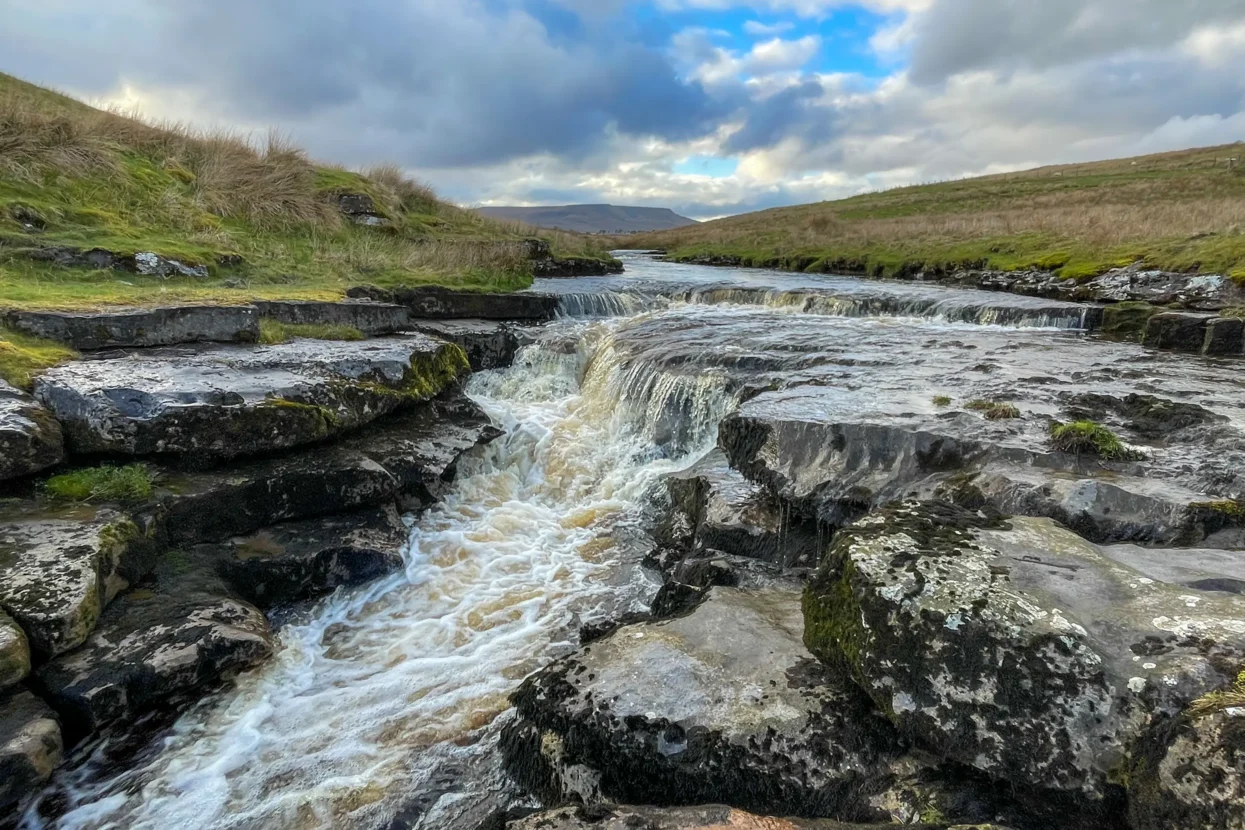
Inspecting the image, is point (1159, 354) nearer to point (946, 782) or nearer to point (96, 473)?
point (946, 782)

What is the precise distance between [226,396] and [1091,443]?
10.3 metres

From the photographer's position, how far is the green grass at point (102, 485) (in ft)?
23.1

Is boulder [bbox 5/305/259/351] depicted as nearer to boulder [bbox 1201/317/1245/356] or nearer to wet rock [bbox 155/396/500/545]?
wet rock [bbox 155/396/500/545]

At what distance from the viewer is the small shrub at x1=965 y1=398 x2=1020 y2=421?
8203 mm

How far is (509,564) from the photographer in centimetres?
895

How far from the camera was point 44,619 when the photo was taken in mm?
5527

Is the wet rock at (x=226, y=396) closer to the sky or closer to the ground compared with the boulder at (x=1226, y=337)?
closer to the sky

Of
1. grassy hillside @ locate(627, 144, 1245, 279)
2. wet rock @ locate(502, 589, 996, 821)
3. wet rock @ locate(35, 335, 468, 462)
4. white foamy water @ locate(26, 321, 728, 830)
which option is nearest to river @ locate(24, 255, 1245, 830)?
white foamy water @ locate(26, 321, 728, 830)

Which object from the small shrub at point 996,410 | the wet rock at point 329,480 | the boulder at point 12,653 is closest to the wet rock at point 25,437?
the wet rock at point 329,480

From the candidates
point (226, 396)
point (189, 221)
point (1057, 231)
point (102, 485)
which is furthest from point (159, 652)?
point (1057, 231)

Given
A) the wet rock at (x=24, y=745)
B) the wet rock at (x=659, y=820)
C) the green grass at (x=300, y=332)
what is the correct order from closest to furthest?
the wet rock at (x=659, y=820), the wet rock at (x=24, y=745), the green grass at (x=300, y=332)

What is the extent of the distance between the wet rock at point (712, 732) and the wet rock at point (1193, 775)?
0.97m

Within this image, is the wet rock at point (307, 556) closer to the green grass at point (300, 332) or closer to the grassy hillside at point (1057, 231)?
the green grass at point (300, 332)

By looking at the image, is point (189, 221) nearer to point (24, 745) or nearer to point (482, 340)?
point (482, 340)
